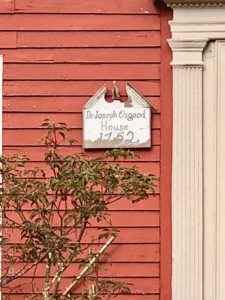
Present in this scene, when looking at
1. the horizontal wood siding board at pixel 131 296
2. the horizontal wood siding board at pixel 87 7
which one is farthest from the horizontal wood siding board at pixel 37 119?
the horizontal wood siding board at pixel 131 296

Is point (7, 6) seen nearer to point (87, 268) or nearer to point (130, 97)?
point (130, 97)

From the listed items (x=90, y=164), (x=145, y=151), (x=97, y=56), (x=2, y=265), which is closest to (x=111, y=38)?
(x=97, y=56)

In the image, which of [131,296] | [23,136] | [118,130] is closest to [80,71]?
[118,130]

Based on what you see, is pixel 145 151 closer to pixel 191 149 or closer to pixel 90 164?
pixel 191 149

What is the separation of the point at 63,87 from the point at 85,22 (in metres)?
0.52

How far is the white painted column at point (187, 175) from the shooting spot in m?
6.25

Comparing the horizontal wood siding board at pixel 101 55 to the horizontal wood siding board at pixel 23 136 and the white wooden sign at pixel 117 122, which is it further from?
the horizontal wood siding board at pixel 23 136

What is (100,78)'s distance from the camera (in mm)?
6363

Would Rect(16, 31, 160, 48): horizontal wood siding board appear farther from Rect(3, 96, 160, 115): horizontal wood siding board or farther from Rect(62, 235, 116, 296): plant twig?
Rect(62, 235, 116, 296): plant twig

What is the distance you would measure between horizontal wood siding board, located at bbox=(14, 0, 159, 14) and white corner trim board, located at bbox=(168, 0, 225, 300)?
0.26 meters

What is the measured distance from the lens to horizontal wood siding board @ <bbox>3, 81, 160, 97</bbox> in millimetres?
6352

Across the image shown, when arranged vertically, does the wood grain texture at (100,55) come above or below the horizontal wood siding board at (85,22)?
below

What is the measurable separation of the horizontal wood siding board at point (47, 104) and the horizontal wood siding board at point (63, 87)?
0.12 feet

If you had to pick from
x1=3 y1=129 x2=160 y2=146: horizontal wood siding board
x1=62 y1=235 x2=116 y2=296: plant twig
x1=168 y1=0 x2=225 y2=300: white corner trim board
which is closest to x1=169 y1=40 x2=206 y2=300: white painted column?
x1=168 y1=0 x2=225 y2=300: white corner trim board
